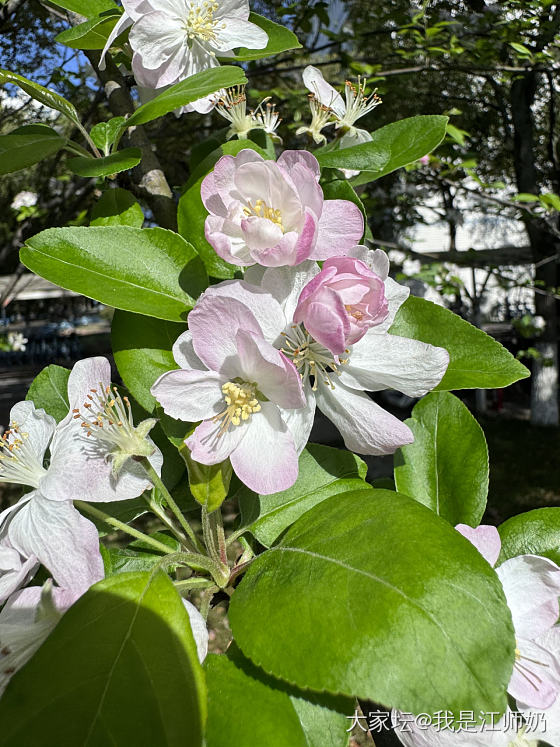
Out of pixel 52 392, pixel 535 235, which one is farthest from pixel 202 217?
pixel 535 235

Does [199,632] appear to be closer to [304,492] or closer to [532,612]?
[304,492]

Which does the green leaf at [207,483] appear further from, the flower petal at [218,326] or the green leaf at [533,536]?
the green leaf at [533,536]

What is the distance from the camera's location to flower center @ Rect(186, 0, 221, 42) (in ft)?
2.78

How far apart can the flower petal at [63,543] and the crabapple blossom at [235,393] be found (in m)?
0.14

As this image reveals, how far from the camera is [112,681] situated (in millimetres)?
523

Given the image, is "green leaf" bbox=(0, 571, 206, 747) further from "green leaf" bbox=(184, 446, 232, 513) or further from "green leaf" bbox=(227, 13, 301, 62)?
"green leaf" bbox=(227, 13, 301, 62)

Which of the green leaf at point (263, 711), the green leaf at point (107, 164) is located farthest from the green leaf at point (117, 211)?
the green leaf at point (263, 711)

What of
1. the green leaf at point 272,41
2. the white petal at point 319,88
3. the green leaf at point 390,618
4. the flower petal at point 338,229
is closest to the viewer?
the green leaf at point 390,618

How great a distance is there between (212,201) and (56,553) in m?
0.43

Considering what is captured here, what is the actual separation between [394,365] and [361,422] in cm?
8

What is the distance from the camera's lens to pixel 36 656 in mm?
546

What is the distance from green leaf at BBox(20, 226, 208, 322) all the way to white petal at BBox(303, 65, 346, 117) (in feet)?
1.48

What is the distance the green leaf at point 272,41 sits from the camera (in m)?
0.93

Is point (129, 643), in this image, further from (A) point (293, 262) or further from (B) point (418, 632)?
(A) point (293, 262)
